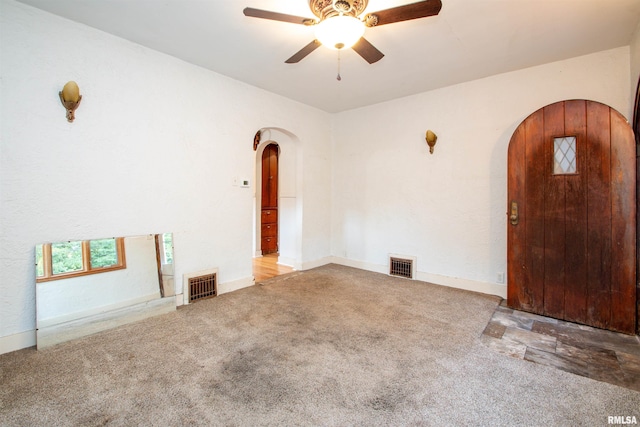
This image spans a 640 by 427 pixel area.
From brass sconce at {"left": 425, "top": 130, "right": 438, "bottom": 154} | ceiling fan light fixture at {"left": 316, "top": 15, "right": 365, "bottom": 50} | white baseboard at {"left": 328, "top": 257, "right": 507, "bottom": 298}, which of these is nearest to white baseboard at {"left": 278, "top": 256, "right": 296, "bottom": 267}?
white baseboard at {"left": 328, "top": 257, "right": 507, "bottom": 298}

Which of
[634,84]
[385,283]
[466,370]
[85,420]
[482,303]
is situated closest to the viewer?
[85,420]

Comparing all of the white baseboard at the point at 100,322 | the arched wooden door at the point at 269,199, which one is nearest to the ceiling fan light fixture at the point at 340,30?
the white baseboard at the point at 100,322

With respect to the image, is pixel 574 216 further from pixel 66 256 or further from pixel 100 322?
pixel 66 256

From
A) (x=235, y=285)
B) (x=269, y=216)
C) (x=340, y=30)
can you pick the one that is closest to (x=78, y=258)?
(x=235, y=285)

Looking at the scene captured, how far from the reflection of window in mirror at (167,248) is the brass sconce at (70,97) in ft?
4.31

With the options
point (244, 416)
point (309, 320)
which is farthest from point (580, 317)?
point (244, 416)

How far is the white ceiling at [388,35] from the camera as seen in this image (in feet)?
7.36

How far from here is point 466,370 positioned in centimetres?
201

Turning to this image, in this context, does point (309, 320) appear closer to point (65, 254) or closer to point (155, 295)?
point (155, 295)

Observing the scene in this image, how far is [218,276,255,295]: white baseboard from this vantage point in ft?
11.8

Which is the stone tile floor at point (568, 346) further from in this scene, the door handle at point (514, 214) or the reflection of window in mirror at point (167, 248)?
the reflection of window in mirror at point (167, 248)

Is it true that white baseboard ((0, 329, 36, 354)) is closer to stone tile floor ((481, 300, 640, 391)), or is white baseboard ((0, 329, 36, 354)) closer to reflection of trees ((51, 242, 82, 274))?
reflection of trees ((51, 242, 82, 274))

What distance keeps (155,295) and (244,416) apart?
1.91 m

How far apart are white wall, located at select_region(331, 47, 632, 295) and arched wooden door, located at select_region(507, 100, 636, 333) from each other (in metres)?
0.36
